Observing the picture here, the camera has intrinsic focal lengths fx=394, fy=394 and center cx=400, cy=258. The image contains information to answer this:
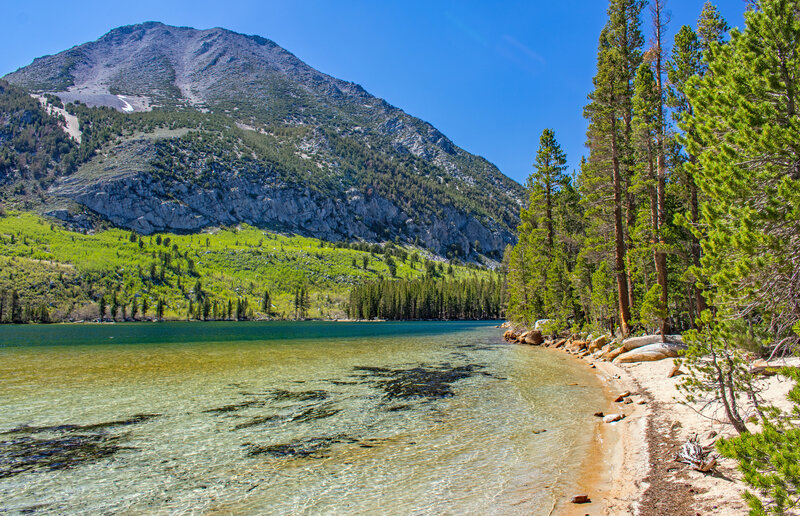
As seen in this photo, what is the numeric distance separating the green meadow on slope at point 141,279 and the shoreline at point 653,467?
14484cm

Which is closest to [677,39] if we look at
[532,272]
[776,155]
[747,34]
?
[747,34]

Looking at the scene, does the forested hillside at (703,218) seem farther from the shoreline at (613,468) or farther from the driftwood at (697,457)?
the shoreline at (613,468)

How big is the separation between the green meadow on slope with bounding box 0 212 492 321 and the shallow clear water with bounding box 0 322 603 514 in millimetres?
127921

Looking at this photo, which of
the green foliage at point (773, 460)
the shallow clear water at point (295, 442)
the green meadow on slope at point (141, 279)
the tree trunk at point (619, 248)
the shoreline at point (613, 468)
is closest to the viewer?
the green foliage at point (773, 460)

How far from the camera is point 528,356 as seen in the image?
31953mm

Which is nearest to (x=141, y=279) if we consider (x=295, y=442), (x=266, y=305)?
(x=266, y=305)

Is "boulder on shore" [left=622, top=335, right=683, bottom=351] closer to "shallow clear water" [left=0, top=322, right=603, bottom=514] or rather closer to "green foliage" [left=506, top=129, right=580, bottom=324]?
"shallow clear water" [left=0, top=322, right=603, bottom=514]

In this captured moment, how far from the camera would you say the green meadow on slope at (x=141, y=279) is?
127 meters

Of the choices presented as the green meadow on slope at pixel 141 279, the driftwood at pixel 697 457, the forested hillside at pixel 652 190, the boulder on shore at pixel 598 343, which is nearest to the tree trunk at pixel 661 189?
the forested hillside at pixel 652 190

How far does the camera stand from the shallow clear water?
8.40 m

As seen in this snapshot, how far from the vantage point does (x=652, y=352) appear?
2305cm

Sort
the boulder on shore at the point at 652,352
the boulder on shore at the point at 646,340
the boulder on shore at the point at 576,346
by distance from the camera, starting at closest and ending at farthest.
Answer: the boulder on shore at the point at 652,352 → the boulder on shore at the point at 646,340 → the boulder on shore at the point at 576,346

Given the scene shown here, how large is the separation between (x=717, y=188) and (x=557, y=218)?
37.3 meters

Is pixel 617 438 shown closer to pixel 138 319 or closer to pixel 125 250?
pixel 138 319
